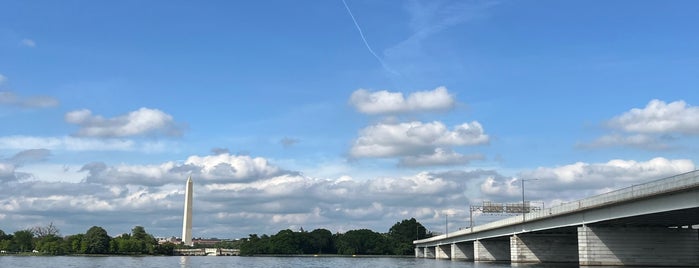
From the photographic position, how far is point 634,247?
2992 inches

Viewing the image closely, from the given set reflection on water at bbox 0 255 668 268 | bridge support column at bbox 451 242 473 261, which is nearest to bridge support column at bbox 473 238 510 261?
reflection on water at bbox 0 255 668 268

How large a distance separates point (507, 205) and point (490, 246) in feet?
64.6

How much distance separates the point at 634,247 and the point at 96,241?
157197 mm

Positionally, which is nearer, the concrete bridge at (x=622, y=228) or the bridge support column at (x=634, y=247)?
the concrete bridge at (x=622, y=228)

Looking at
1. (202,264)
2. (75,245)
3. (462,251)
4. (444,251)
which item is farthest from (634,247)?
(75,245)

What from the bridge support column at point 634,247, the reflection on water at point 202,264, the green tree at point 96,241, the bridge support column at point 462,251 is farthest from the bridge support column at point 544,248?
the green tree at point 96,241

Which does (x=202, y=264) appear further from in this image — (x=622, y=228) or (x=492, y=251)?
(x=622, y=228)

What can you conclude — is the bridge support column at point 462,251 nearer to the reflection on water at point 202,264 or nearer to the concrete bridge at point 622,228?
the reflection on water at point 202,264

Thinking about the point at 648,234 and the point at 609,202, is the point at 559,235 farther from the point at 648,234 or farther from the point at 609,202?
the point at 609,202

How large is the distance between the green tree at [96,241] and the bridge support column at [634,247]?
15268cm

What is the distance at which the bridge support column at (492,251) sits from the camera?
5276 inches

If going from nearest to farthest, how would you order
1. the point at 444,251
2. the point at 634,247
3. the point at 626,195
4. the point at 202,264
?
the point at 626,195, the point at 634,247, the point at 202,264, the point at 444,251

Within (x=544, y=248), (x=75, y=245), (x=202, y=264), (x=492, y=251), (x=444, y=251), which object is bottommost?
(x=444, y=251)

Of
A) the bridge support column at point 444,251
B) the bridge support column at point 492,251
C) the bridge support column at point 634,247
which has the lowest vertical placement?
the bridge support column at point 444,251
